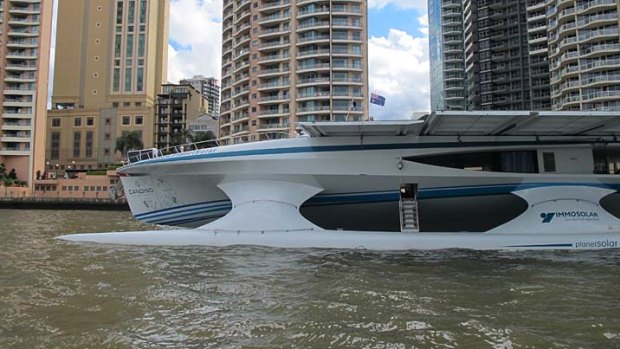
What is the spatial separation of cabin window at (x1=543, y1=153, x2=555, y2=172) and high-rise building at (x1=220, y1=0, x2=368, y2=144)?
55622mm

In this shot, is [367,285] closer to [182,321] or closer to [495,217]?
[182,321]

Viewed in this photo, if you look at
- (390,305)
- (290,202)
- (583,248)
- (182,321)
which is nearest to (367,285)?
(390,305)

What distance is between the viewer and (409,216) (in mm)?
12414

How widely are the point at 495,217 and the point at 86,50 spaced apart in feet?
363

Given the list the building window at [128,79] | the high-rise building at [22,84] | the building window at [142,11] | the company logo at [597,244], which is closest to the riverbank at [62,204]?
the high-rise building at [22,84]

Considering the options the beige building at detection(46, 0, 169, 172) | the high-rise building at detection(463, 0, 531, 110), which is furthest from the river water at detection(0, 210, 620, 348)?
the beige building at detection(46, 0, 169, 172)

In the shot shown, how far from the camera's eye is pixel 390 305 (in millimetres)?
6297

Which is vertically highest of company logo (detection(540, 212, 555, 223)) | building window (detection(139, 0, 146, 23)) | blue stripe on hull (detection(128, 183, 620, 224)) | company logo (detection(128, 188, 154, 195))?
building window (detection(139, 0, 146, 23))

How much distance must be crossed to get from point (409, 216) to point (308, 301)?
6.48 meters

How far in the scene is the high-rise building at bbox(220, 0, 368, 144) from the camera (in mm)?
73750

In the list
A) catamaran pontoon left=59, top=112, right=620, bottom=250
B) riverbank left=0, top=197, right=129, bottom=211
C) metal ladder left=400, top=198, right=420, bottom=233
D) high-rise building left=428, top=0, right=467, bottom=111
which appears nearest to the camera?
catamaran pontoon left=59, top=112, right=620, bottom=250

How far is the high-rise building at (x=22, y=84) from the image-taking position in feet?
265

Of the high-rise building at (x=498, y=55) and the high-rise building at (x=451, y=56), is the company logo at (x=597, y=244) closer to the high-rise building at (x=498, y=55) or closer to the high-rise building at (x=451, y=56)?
the high-rise building at (x=498, y=55)

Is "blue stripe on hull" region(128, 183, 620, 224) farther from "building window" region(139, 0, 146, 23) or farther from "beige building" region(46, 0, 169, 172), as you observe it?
"building window" region(139, 0, 146, 23)
